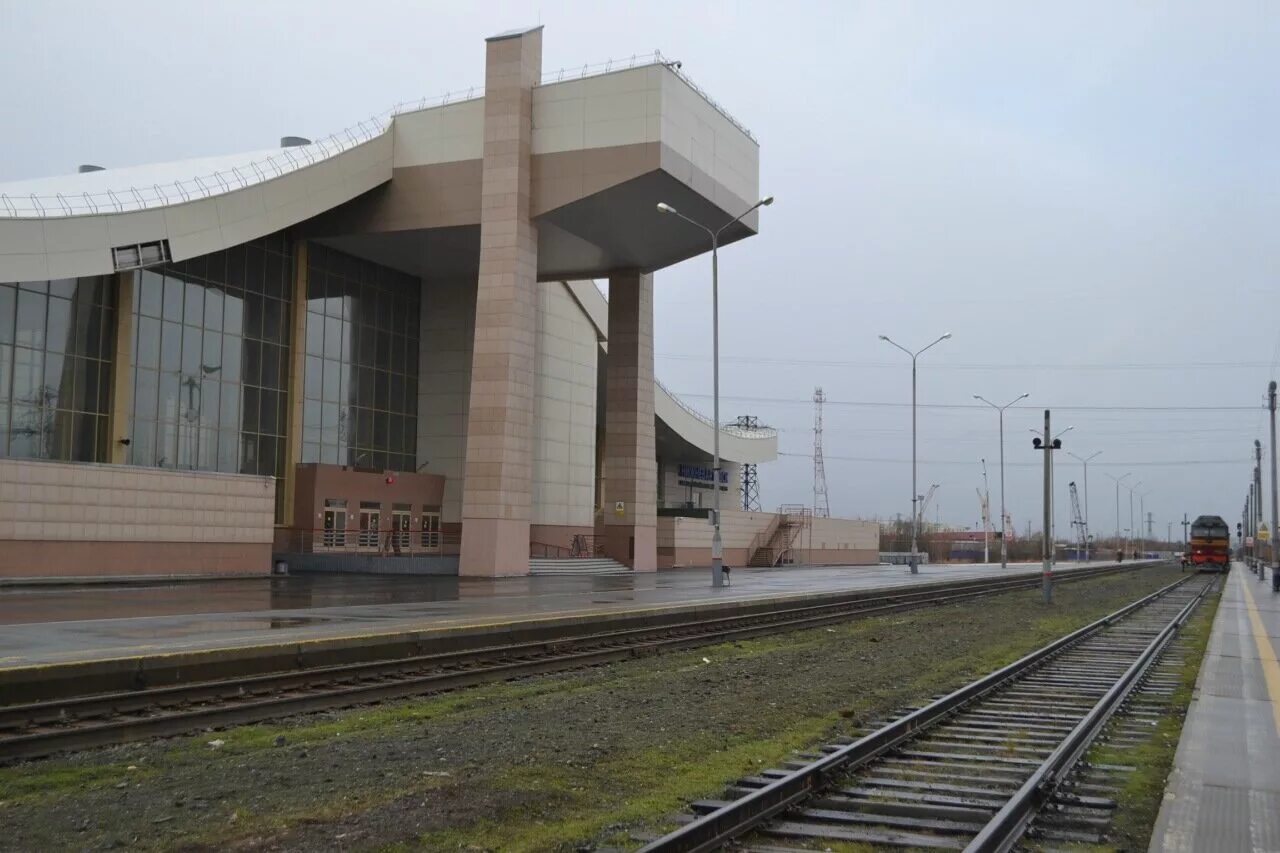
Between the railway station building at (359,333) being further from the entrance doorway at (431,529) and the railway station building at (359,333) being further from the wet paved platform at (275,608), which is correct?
the wet paved platform at (275,608)

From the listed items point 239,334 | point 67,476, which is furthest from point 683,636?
point 239,334

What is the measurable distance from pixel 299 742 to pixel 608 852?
16.3 ft

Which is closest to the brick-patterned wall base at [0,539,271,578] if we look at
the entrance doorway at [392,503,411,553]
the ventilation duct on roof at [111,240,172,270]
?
the ventilation duct on roof at [111,240,172,270]

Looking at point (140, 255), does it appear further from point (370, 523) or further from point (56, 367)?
point (370, 523)

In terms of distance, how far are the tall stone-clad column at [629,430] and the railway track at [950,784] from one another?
3803 centimetres

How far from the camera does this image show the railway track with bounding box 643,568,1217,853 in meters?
7.18

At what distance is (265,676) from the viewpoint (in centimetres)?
1372

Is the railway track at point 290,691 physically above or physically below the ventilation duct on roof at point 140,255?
below

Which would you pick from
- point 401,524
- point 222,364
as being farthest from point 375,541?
point 222,364

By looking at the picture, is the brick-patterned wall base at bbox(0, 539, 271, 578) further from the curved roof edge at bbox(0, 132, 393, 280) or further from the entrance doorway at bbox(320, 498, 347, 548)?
the entrance doorway at bbox(320, 498, 347, 548)

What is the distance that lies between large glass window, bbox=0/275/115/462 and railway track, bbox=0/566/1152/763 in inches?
1021

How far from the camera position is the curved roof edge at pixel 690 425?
60750 millimetres

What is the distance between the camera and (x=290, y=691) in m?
13.5

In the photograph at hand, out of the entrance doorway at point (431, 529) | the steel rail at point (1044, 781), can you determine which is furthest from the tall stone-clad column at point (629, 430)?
the steel rail at point (1044, 781)
